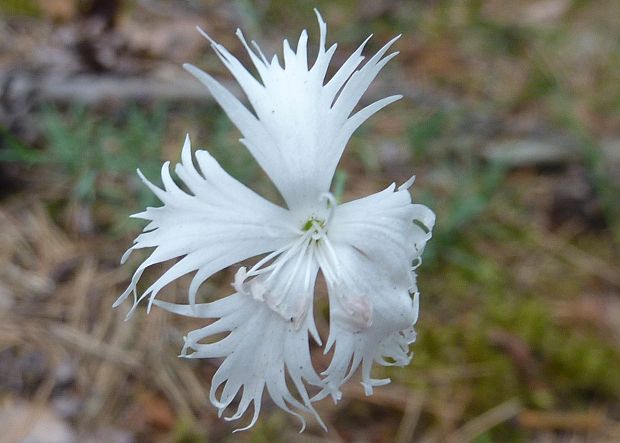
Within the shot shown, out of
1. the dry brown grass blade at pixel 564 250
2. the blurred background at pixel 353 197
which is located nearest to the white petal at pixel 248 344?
the blurred background at pixel 353 197

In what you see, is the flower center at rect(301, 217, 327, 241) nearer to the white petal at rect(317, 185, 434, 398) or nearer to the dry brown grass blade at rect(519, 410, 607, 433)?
the white petal at rect(317, 185, 434, 398)

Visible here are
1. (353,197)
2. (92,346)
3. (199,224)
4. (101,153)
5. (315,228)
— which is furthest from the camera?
(353,197)

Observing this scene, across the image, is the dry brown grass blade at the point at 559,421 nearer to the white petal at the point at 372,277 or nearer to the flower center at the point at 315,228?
the white petal at the point at 372,277

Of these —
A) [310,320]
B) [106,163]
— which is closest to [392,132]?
[106,163]

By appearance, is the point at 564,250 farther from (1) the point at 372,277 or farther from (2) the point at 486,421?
(1) the point at 372,277

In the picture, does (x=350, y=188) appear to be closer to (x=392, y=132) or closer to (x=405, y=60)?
(x=392, y=132)

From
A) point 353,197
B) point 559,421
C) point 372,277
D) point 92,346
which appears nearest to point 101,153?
point 92,346

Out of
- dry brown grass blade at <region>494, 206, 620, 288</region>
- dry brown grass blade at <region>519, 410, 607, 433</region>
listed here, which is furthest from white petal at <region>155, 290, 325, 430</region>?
dry brown grass blade at <region>494, 206, 620, 288</region>
